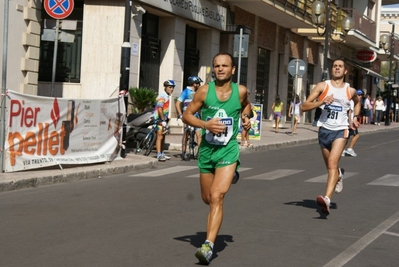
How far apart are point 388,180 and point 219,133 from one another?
25.8 feet

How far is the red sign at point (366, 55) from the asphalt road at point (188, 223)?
38.1 metres

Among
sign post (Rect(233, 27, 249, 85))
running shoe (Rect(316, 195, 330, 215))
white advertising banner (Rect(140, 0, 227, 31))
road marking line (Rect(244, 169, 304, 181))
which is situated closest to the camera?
running shoe (Rect(316, 195, 330, 215))

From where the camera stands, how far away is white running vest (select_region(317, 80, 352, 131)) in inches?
397

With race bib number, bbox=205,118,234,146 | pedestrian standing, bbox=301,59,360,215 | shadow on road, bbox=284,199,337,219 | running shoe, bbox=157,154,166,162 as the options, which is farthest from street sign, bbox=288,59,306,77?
race bib number, bbox=205,118,234,146

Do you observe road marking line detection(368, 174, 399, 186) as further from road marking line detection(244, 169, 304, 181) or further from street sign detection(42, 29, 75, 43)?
street sign detection(42, 29, 75, 43)

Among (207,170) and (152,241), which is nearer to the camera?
(207,170)

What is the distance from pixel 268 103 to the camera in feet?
123

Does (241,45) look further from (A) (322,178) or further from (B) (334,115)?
(B) (334,115)

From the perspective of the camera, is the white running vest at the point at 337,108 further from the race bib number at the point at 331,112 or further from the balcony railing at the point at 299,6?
the balcony railing at the point at 299,6

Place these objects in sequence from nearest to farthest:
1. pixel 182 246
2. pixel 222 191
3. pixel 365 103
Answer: pixel 222 191 < pixel 182 246 < pixel 365 103

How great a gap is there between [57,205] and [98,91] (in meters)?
13.2

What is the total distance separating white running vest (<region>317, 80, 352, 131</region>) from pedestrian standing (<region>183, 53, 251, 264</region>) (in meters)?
3.05

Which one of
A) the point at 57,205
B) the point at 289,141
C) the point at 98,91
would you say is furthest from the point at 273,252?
the point at 289,141

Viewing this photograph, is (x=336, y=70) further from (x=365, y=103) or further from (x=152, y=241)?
(x=365, y=103)
